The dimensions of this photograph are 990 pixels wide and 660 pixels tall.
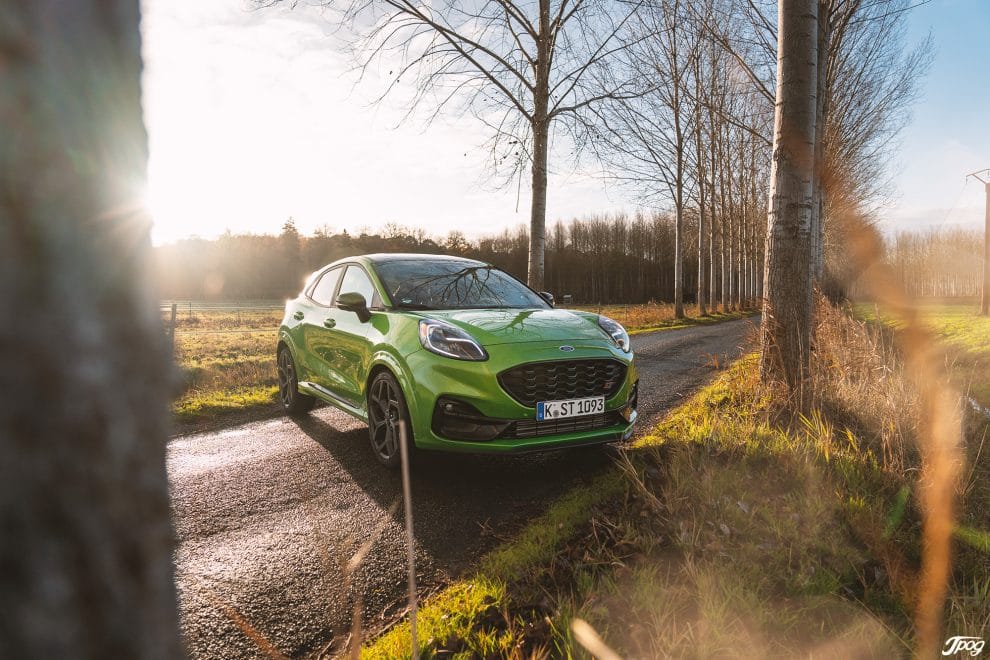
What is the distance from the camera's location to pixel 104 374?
501mm

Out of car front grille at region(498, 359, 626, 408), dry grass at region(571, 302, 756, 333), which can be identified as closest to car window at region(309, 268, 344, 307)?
car front grille at region(498, 359, 626, 408)

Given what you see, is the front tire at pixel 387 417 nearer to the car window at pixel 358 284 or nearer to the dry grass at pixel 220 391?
the car window at pixel 358 284

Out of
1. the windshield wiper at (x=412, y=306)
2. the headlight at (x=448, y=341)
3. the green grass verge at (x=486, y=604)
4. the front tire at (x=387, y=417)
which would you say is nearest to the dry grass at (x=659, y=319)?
the windshield wiper at (x=412, y=306)

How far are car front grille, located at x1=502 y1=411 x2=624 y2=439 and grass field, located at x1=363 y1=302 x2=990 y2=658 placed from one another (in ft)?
1.20

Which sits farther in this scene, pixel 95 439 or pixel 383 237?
pixel 383 237

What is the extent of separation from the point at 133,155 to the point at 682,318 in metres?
21.5

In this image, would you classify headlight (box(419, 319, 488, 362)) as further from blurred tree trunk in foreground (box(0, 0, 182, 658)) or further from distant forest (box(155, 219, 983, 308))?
distant forest (box(155, 219, 983, 308))

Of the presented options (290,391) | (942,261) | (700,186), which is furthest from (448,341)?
(942,261)

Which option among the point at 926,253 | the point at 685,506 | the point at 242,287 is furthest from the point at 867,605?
the point at 926,253

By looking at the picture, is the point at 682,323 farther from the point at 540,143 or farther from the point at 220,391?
the point at 220,391

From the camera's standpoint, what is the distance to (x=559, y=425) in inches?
150

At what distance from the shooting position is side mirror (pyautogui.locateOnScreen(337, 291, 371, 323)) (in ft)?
14.8

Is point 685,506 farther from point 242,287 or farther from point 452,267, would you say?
point 242,287

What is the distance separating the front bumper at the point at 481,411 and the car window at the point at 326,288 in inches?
80.4
